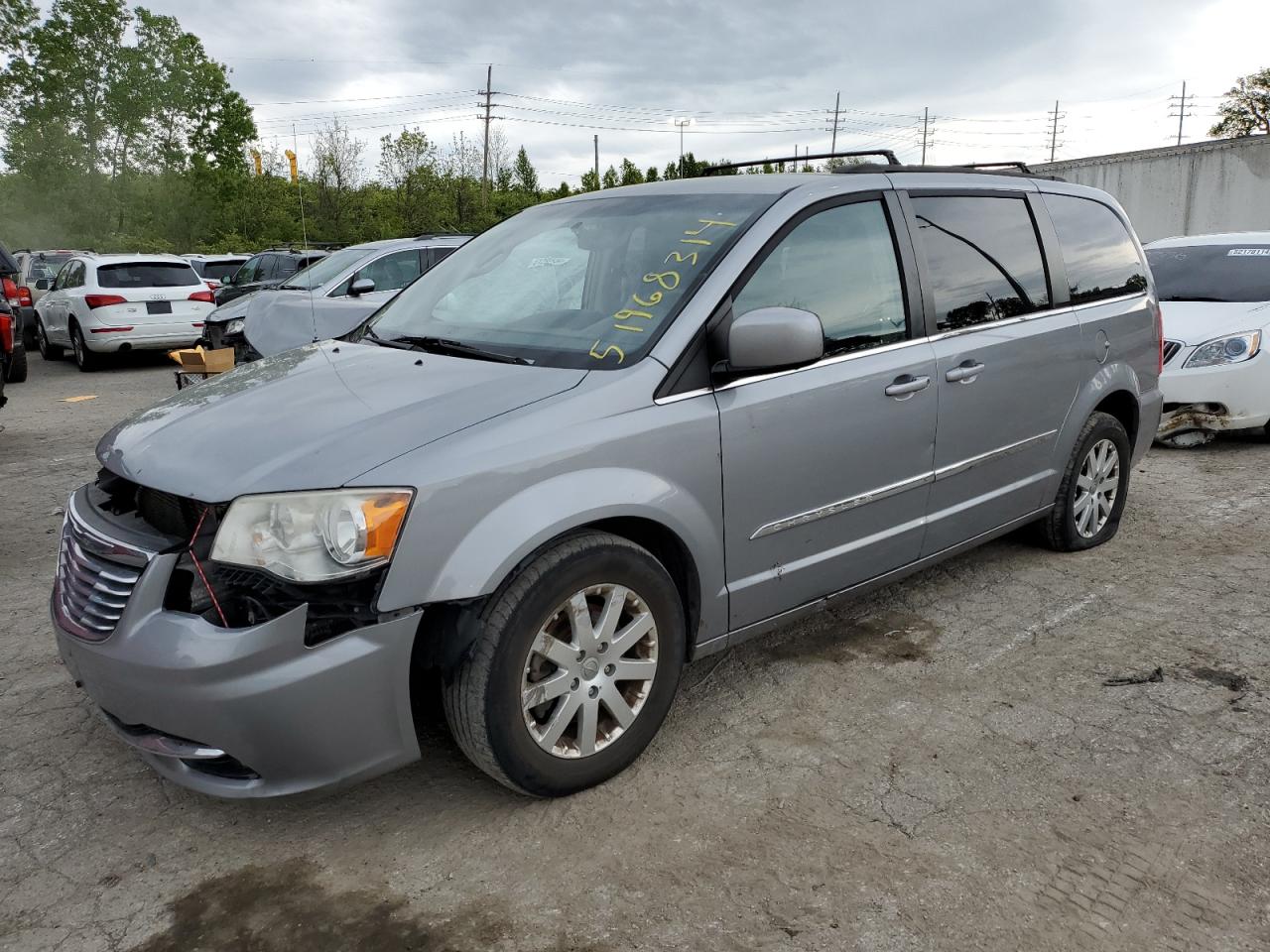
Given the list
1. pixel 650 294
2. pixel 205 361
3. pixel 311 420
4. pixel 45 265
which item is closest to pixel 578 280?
pixel 650 294

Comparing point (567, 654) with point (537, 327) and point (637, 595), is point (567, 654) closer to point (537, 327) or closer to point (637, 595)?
point (637, 595)

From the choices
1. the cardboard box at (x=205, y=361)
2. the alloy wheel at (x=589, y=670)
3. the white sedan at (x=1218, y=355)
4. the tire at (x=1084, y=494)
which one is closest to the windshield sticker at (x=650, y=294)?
the alloy wheel at (x=589, y=670)

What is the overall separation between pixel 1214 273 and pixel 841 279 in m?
5.94

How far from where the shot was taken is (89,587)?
105 inches

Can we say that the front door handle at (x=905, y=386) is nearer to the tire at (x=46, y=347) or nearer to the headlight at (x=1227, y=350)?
the headlight at (x=1227, y=350)

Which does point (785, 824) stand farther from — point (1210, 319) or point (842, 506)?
point (1210, 319)

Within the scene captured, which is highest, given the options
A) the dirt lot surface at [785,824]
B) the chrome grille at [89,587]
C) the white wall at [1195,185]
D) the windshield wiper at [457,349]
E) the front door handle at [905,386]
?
the white wall at [1195,185]

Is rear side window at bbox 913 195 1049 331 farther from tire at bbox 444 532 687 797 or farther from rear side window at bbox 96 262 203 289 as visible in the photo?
rear side window at bbox 96 262 203 289

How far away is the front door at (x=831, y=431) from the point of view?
305cm

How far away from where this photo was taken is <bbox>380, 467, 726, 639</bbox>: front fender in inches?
94.7

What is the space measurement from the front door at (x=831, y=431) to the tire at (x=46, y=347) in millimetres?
15050

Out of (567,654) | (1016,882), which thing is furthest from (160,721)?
(1016,882)

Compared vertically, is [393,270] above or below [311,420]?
above

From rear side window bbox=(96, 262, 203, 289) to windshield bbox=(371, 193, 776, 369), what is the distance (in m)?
11.5
